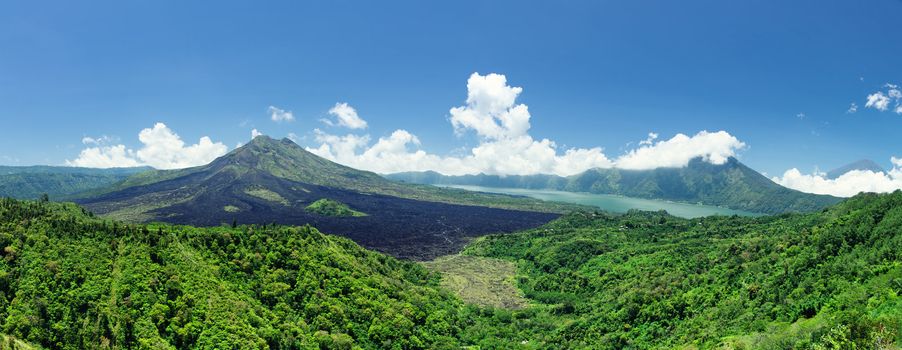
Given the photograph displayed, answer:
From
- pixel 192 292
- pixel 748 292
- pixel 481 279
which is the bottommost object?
pixel 481 279

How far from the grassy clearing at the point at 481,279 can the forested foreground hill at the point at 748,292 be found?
4.76 metres

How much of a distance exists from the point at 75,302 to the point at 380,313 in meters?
34.7

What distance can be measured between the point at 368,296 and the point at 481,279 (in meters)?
45.3

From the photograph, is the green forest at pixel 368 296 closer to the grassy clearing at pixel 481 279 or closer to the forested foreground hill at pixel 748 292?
the forested foreground hill at pixel 748 292

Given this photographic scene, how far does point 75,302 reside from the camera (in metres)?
46.2

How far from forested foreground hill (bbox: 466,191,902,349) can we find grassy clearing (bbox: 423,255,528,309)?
187 inches

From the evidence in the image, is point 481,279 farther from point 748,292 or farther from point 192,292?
point 192,292

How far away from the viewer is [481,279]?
107312 mm

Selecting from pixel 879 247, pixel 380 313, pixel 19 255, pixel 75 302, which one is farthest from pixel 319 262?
pixel 879 247

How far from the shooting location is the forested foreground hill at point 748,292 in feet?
120

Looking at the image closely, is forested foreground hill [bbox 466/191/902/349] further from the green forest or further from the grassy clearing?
the grassy clearing

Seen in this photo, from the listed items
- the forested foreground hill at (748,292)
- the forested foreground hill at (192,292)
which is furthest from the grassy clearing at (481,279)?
the forested foreground hill at (192,292)

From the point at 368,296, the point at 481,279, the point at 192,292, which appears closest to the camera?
the point at 192,292

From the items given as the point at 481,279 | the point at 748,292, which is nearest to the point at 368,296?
the point at 481,279
